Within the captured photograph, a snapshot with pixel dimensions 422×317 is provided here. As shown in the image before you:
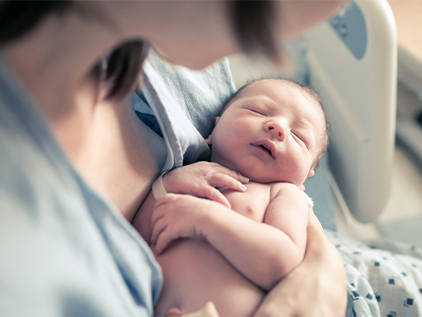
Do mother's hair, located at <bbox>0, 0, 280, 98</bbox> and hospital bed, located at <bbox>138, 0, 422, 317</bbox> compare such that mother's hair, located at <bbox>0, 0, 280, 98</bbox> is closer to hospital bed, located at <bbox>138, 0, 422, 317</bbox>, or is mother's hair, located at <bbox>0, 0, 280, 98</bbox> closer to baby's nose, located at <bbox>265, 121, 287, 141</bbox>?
hospital bed, located at <bbox>138, 0, 422, 317</bbox>

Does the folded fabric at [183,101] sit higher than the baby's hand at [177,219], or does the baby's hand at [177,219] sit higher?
the folded fabric at [183,101]

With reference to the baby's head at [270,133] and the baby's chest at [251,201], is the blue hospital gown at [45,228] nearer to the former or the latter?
the baby's chest at [251,201]

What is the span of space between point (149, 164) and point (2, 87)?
38 cm

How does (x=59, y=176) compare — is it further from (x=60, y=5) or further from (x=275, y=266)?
(x=275, y=266)

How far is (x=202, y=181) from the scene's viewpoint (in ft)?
2.33

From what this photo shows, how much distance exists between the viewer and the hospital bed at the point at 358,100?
3.22 feet

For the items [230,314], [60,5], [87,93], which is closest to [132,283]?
[230,314]

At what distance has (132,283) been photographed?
1.71 feet

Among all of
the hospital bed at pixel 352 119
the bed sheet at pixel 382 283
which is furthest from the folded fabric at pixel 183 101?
the bed sheet at pixel 382 283

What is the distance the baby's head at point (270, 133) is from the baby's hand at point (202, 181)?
0.08 meters

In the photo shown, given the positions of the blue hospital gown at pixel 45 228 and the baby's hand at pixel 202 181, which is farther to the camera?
the baby's hand at pixel 202 181

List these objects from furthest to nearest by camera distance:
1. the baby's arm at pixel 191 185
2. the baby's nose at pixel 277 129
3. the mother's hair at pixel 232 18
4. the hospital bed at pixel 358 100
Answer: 1. the hospital bed at pixel 358 100
2. the baby's nose at pixel 277 129
3. the baby's arm at pixel 191 185
4. the mother's hair at pixel 232 18

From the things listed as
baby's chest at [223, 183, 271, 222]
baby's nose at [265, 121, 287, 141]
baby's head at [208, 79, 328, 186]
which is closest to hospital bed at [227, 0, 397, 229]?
baby's head at [208, 79, 328, 186]

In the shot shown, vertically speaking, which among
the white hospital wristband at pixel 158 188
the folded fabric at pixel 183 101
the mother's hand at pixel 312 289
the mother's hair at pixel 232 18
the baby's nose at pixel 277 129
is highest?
the mother's hair at pixel 232 18
